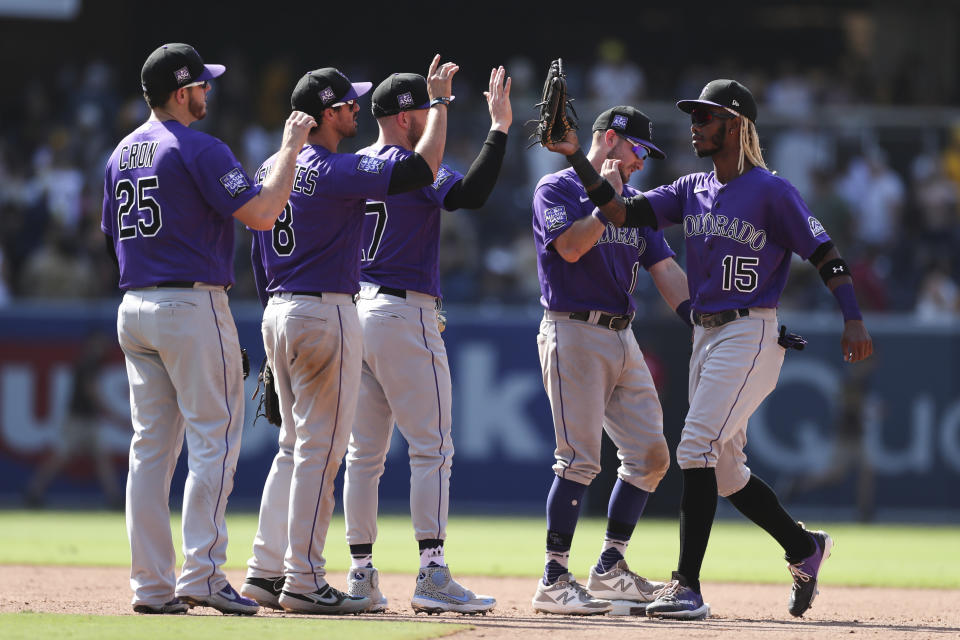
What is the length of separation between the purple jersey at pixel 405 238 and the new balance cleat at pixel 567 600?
57.9 inches

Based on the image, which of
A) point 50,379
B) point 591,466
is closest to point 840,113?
point 50,379

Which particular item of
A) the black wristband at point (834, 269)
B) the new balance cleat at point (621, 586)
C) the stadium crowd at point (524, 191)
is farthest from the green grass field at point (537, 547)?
the black wristband at point (834, 269)

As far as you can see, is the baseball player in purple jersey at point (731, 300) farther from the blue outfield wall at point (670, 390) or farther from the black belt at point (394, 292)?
the blue outfield wall at point (670, 390)

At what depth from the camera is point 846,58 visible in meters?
20.8

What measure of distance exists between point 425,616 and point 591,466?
1102 millimetres

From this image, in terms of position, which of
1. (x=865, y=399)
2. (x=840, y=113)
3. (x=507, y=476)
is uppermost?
(x=840, y=113)

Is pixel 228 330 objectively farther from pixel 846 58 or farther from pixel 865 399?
pixel 846 58

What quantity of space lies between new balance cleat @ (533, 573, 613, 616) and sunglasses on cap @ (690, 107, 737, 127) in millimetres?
2212

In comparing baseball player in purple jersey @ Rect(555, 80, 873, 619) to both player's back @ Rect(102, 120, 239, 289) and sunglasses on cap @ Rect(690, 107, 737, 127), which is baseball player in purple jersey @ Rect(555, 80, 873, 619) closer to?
sunglasses on cap @ Rect(690, 107, 737, 127)

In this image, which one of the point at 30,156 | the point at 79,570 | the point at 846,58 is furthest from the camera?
the point at 846,58

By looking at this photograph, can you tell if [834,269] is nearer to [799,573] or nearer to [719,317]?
[719,317]

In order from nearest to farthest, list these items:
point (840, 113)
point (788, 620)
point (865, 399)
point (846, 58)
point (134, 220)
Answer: point (134, 220)
point (788, 620)
point (865, 399)
point (840, 113)
point (846, 58)

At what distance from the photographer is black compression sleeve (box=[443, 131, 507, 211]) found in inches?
244

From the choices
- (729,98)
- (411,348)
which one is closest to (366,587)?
(411,348)
